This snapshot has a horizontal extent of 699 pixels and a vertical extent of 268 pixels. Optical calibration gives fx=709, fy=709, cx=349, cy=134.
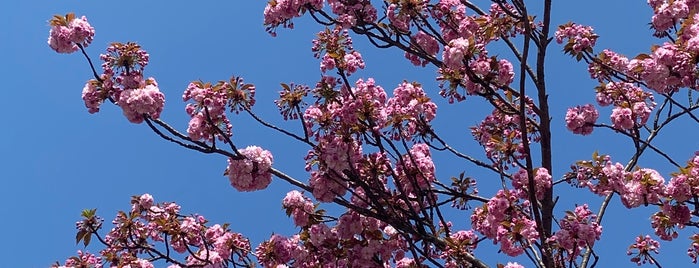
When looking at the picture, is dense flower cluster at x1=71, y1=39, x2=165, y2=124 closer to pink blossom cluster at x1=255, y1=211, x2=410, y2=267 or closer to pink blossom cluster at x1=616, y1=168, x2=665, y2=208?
pink blossom cluster at x1=255, y1=211, x2=410, y2=267

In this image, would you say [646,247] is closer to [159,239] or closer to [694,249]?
[694,249]

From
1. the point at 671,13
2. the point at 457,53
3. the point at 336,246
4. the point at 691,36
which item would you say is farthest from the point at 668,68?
the point at 336,246

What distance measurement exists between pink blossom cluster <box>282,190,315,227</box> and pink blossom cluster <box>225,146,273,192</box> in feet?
2.78

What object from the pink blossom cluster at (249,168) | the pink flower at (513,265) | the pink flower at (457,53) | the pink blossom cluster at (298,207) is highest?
the pink flower at (457,53)

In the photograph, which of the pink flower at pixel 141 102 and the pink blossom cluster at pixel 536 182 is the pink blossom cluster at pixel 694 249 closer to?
the pink blossom cluster at pixel 536 182

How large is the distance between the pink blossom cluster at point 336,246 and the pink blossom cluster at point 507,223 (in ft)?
3.33

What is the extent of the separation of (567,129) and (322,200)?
137 inches

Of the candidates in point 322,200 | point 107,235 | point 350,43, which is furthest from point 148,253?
point 350,43

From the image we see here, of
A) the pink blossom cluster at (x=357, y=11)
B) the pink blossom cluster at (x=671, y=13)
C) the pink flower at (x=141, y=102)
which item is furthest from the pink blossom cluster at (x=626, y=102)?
the pink flower at (x=141, y=102)

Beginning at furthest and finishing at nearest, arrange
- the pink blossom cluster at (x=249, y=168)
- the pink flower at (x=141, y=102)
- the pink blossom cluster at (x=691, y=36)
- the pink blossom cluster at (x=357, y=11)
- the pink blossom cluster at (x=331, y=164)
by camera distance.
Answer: the pink blossom cluster at (x=357, y=11) → the pink blossom cluster at (x=331, y=164) → the pink blossom cluster at (x=249, y=168) → the pink blossom cluster at (x=691, y=36) → the pink flower at (x=141, y=102)

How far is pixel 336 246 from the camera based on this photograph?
313 inches

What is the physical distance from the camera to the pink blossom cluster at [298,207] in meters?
7.97

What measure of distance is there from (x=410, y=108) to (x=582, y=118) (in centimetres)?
231

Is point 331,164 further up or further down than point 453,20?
further down
